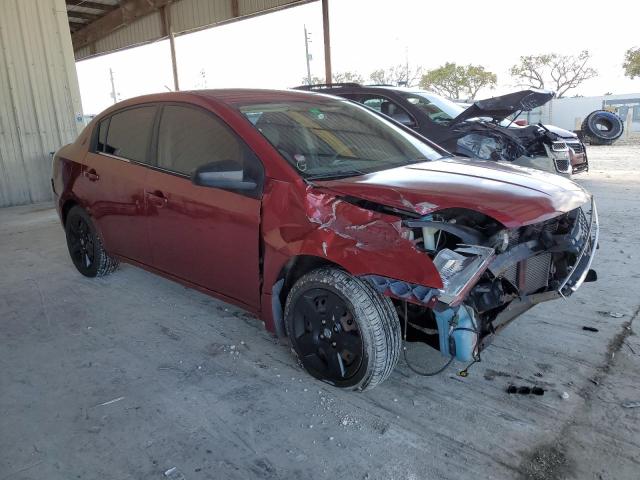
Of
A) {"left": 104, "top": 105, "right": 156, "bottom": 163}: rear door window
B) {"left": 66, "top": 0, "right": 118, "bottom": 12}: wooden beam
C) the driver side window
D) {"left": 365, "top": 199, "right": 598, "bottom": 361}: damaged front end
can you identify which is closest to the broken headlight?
{"left": 365, "top": 199, "right": 598, "bottom": 361}: damaged front end

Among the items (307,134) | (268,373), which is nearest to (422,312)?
(268,373)

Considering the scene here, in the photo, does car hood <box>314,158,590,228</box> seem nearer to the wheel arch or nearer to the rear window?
the rear window

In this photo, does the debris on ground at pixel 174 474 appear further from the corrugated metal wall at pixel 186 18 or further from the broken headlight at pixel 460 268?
the corrugated metal wall at pixel 186 18

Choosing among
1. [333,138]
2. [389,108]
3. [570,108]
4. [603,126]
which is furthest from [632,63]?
[333,138]

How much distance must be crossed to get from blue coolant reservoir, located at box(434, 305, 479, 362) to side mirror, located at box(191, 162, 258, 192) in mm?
1244

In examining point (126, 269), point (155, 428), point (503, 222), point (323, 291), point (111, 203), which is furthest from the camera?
point (126, 269)

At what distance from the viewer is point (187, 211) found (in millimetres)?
3215

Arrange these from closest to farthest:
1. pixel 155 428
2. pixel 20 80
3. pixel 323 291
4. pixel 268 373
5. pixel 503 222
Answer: pixel 503 222
pixel 155 428
pixel 323 291
pixel 268 373
pixel 20 80

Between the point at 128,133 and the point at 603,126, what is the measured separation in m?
16.6

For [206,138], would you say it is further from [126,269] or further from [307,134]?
[126,269]

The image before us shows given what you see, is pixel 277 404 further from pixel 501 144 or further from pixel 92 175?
pixel 501 144

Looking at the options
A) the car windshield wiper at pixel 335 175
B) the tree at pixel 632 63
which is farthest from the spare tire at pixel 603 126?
the tree at pixel 632 63

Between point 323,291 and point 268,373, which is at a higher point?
point 323,291

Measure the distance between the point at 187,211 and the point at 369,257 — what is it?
1.39 metres
